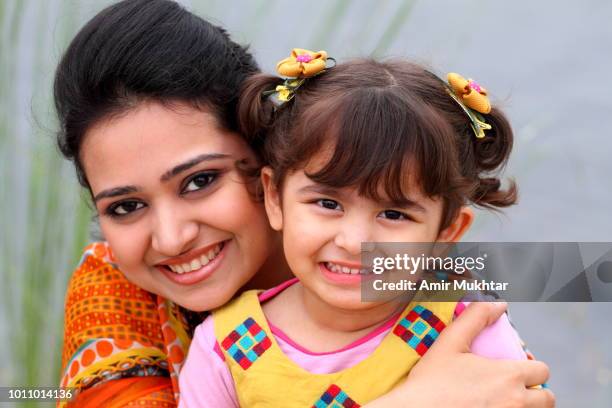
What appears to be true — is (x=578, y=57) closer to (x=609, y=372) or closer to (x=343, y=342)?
(x=609, y=372)

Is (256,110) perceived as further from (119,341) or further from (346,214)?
(119,341)

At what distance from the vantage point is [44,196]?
7.89ft

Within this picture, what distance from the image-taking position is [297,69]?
5.63 feet

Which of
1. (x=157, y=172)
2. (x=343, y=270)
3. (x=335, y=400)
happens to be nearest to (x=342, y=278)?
(x=343, y=270)

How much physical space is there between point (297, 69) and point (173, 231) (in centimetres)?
40

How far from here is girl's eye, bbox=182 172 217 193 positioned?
1804mm

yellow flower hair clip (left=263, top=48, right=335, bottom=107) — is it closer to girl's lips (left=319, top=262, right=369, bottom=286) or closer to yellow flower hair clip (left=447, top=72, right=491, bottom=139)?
yellow flower hair clip (left=447, top=72, right=491, bottom=139)

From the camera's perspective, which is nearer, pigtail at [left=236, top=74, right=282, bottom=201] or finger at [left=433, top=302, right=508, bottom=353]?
finger at [left=433, top=302, right=508, bottom=353]

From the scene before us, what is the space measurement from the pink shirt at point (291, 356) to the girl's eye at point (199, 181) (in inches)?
10.9

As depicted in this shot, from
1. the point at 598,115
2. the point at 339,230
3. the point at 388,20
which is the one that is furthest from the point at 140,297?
the point at 598,115

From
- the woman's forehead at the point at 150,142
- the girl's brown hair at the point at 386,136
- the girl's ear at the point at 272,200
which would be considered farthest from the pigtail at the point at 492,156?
the woman's forehead at the point at 150,142

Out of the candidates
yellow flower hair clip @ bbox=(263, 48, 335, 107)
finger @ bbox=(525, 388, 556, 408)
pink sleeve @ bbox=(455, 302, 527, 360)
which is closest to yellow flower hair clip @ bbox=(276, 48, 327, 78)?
yellow flower hair clip @ bbox=(263, 48, 335, 107)

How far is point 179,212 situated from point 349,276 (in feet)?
1.33

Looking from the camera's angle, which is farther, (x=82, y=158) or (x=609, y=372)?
(x=609, y=372)
